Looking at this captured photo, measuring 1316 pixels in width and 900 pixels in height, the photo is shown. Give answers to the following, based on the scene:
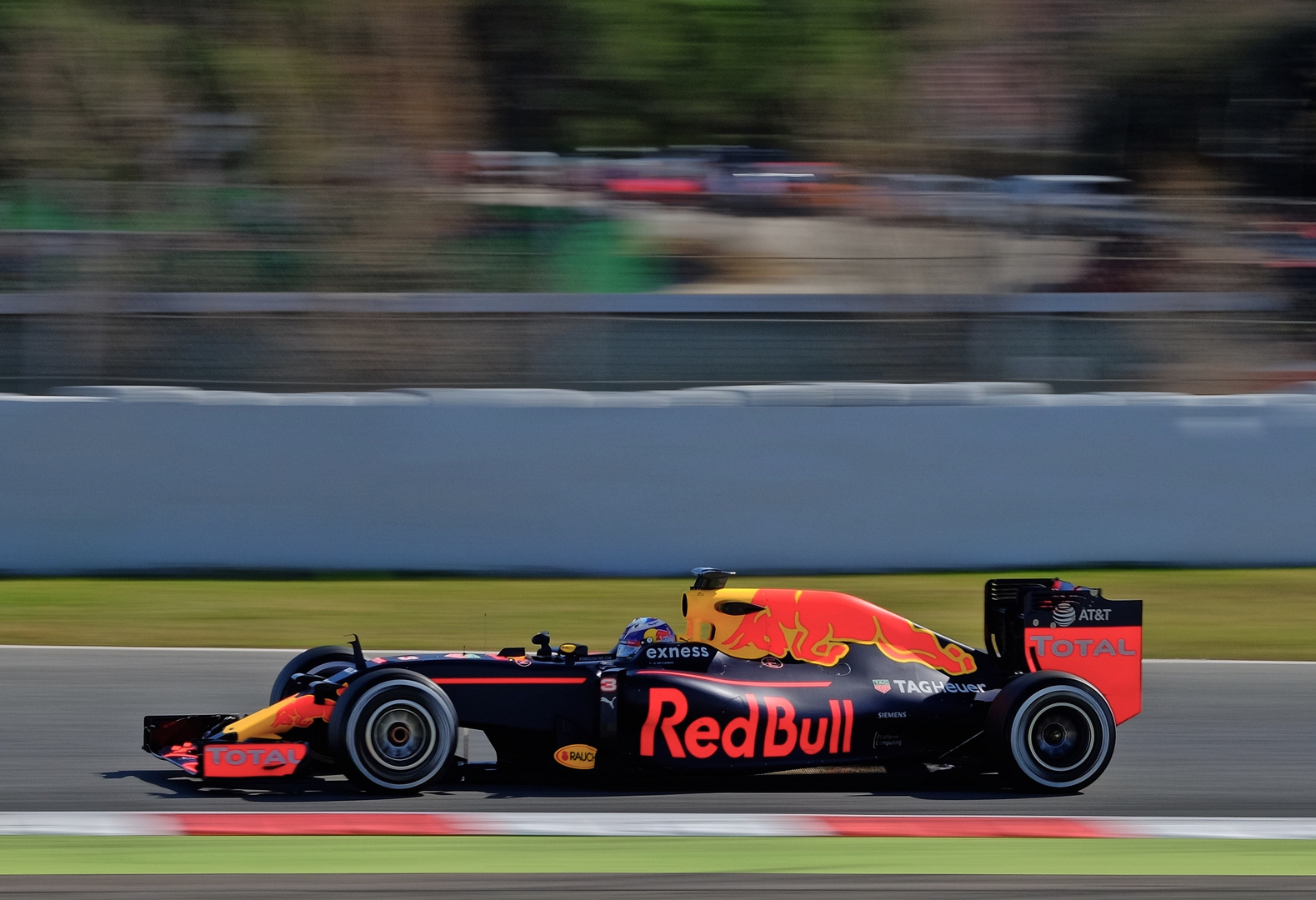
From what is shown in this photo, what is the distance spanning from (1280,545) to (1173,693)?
12.1ft

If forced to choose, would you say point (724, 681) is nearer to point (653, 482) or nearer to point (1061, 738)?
point (1061, 738)

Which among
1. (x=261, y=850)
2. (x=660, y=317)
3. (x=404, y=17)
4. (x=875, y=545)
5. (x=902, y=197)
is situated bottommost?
(x=261, y=850)

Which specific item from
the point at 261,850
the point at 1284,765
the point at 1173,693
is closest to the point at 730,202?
the point at 1173,693

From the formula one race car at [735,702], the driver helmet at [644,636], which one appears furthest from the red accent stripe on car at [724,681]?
the driver helmet at [644,636]

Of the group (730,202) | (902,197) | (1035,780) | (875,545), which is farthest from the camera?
(730,202)

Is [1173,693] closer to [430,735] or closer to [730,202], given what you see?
[430,735]

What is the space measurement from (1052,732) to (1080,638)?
0.41 meters

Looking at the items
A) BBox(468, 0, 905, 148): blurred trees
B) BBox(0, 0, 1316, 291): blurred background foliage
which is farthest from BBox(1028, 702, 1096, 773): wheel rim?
BBox(468, 0, 905, 148): blurred trees

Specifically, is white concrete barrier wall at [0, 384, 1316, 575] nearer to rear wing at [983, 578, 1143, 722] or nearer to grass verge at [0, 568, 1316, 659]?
grass verge at [0, 568, 1316, 659]

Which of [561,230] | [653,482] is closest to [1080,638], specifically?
[653,482]

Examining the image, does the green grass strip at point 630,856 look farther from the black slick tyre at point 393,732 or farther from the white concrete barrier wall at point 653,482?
the white concrete barrier wall at point 653,482

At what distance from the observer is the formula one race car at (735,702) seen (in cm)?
555

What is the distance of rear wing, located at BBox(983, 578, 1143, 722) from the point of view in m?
6.09

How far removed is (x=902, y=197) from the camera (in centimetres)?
1467
